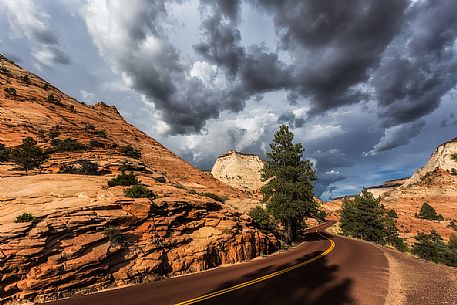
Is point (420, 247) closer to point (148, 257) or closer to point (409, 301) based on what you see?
point (409, 301)

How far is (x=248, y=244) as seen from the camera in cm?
2078

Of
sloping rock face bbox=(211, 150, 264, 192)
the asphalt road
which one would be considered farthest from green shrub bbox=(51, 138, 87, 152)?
sloping rock face bbox=(211, 150, 264, 192)

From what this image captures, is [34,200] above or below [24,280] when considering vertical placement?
above

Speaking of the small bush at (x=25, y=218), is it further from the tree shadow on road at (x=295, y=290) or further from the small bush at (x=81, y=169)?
the small bush at (x=81, y=169)

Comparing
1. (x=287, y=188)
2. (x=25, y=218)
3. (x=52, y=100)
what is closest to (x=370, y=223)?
(x=287, y=188)

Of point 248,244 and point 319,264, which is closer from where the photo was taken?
point 319,264

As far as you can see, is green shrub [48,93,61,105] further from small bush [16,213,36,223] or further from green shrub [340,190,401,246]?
green shrub [340,190,401,246]

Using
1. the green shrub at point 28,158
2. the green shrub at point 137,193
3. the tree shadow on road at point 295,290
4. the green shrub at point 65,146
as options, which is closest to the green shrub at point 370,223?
the tree shadow on road at point 295,290

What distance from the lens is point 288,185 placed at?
30938 mm

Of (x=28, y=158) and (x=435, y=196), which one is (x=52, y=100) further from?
(x=435, y=196)

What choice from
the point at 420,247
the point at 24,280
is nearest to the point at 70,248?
the point at 24,280

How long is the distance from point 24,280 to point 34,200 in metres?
5.73

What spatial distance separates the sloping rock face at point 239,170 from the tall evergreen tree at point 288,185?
243ft

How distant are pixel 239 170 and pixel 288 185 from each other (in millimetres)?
84820
